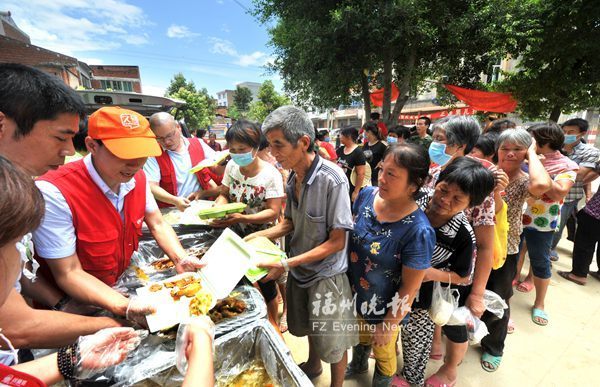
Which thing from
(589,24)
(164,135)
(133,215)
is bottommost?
(133,215)

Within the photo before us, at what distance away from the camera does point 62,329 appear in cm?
97

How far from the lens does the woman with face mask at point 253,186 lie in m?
2.11

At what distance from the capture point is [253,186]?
2211mm

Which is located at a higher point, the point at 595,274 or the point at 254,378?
the point at 254,378

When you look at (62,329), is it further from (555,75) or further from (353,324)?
(555,75)

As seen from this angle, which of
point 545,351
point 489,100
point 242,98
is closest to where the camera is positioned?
point 545,351

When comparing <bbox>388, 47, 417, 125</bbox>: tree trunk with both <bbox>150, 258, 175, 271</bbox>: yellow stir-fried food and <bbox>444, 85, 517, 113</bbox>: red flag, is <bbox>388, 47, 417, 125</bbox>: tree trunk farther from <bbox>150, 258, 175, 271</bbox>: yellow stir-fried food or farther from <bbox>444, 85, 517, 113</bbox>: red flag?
<bbox>150, 258, 175, 271</bbox>: yellow stir-fried food

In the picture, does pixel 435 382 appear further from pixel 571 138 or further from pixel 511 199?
pixel 571 138

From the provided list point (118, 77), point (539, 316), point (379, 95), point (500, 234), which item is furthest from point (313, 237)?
point (118, 77)

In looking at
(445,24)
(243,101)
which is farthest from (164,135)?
(243,101)

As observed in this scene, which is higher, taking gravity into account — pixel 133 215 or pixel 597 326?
pixel 133 215

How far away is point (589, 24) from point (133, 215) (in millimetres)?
10092

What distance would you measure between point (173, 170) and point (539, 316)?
4012 millimetres

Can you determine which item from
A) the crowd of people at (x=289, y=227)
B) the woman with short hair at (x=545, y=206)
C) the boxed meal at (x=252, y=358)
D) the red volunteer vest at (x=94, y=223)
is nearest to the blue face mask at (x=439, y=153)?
the crowd of people at (x=289, y=227)
